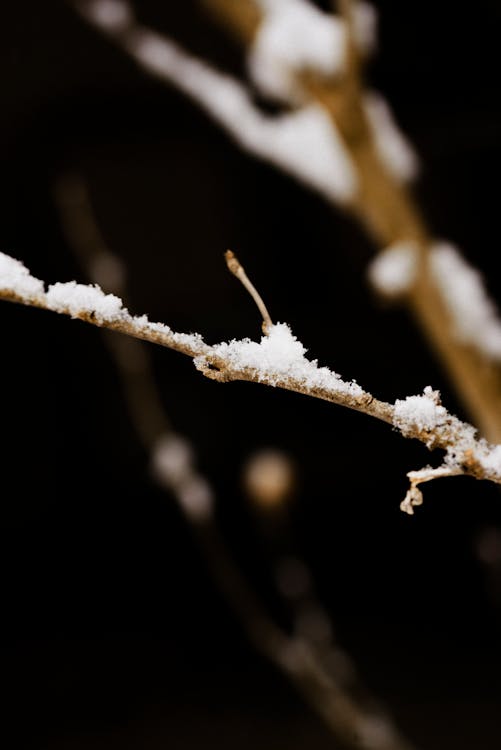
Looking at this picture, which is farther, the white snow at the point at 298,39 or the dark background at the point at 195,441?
the dark background at the point at 195,441

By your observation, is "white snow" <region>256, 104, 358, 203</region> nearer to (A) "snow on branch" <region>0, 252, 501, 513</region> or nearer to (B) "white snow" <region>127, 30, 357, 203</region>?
(B) "white snow" <region>127, 30, 357, 203</region>

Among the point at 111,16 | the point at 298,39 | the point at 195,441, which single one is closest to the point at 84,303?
the point at 298,39

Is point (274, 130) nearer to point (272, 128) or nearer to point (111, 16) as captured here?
point (272, 128)

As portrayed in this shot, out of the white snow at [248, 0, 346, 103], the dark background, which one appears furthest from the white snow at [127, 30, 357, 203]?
the dark background

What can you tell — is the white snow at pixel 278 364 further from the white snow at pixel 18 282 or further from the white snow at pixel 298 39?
the white snow at pixel 298 39

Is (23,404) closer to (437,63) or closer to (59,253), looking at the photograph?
(59,253)

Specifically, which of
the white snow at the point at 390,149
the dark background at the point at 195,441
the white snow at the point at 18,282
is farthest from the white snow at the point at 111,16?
the dark background at the point at 195,441

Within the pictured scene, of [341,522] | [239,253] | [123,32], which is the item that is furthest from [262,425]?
[123,32]
